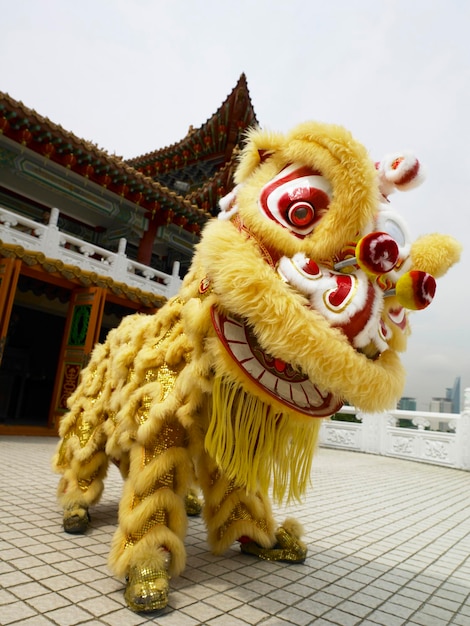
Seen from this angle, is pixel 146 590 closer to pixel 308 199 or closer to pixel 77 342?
pixel 308 199

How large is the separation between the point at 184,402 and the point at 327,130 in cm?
129

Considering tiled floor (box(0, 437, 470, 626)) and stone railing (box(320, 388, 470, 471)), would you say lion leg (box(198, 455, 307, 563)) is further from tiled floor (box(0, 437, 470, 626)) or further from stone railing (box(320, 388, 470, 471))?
stone railing (box(320, 388, 470, 471))

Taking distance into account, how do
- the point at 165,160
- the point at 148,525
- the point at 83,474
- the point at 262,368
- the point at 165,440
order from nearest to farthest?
1. the point at 262,368
2. the point at 148,525
3. the point at 165,440
4. the point at 83,474
5. the point at 165,160

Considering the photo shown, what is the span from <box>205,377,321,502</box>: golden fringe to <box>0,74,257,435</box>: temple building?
5303 mm

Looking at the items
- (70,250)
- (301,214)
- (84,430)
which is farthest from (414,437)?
(301,214)

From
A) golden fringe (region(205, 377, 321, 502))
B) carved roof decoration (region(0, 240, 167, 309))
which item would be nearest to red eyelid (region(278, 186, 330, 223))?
golden fringe (region(205, 377, 321, 502))

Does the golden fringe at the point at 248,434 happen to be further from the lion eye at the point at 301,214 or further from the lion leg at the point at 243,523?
the lion eye at the point at 301,214

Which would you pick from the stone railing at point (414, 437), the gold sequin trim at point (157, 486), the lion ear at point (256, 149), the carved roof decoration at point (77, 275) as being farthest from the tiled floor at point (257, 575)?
the stone railing at point (414, 437)

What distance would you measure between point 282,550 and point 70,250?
6618 mm

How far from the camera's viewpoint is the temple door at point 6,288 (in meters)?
6.27

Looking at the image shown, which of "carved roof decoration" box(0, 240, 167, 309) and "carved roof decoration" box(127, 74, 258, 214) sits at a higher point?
"carved roof decoration" box(127, 74, 258, 214)

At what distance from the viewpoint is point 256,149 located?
1990 mm

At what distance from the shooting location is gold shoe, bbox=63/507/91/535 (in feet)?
8.59

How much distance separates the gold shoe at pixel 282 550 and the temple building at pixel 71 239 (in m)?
4.94
